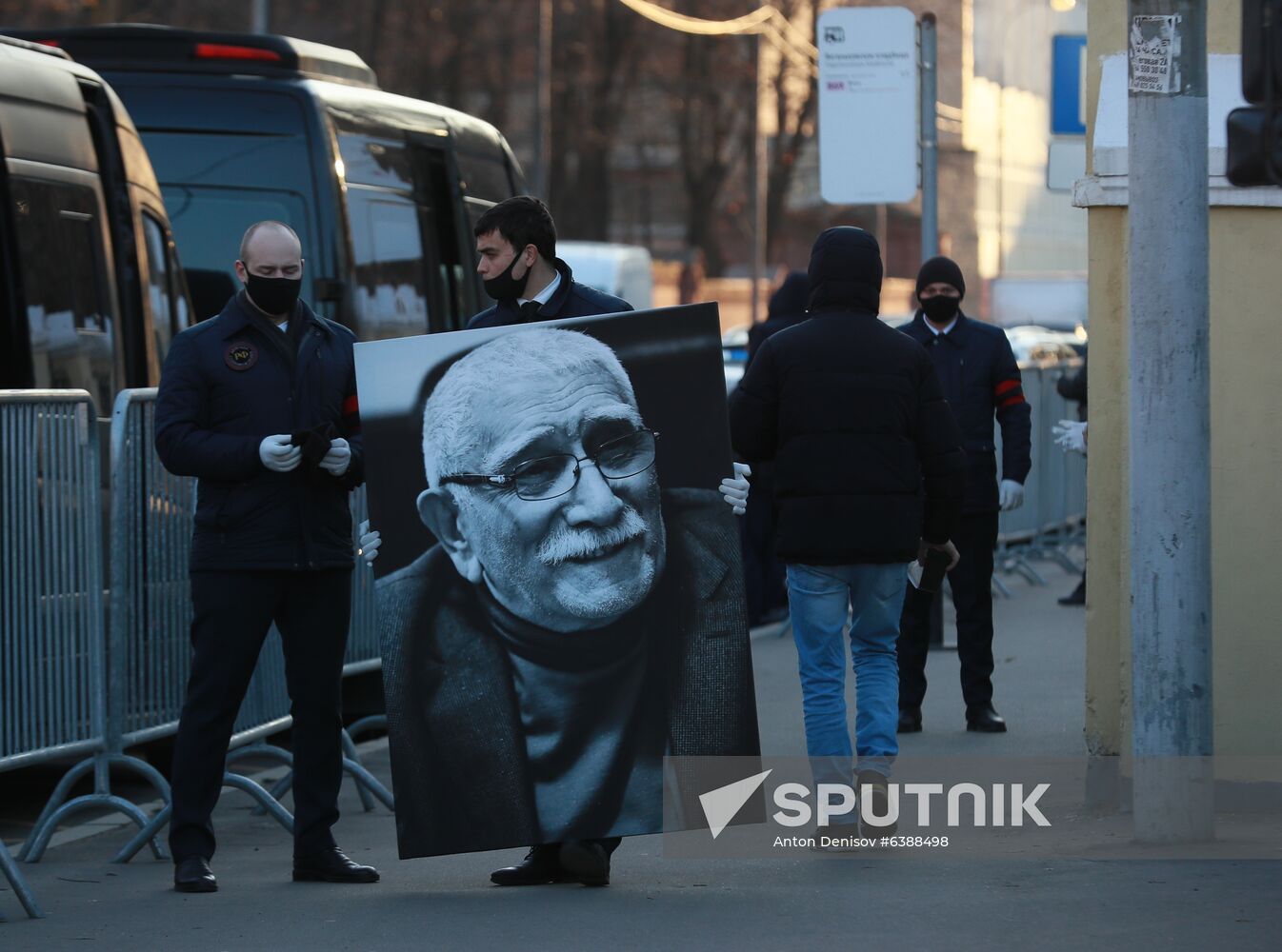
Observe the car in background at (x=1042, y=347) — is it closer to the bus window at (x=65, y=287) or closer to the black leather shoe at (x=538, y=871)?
the bus window at (x=65, y=287)

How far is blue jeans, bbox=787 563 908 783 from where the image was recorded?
688 centimetres

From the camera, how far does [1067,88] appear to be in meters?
16.3

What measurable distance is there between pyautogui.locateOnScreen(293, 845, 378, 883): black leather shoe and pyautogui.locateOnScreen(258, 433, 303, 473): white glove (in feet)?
3.68

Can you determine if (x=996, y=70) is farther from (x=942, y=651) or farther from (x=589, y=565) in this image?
(x=589, y=565)

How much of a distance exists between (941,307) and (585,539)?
3551 millimetres

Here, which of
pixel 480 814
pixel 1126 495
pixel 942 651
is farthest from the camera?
pixel 942 651

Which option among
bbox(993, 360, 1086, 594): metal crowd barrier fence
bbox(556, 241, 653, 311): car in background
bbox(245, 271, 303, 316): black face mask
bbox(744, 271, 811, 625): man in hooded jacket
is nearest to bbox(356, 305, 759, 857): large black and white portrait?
bbox(245, 271, 303, 316): black face mask

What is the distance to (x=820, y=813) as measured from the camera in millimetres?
6883

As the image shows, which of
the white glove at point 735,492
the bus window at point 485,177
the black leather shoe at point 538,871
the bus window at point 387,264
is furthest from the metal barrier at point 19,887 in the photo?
the bus window at point 485,177

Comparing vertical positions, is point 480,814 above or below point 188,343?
below

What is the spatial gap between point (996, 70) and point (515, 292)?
60.8m

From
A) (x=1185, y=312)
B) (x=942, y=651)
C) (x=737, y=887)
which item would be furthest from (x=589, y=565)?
(x=942, y=651)

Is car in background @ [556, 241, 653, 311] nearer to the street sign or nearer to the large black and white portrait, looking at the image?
the street sign

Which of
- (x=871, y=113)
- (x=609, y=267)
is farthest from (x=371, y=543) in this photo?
(x=609, y=267)
